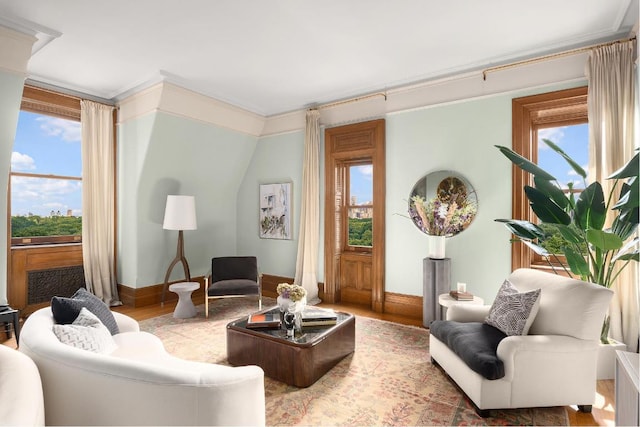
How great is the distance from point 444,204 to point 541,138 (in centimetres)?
122

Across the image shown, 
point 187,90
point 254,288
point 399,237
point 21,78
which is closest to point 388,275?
point 399,237

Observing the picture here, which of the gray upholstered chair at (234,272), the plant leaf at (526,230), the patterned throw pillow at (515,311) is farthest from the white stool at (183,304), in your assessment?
the plant leaf at (526,230)

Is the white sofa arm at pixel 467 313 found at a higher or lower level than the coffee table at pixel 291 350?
higher

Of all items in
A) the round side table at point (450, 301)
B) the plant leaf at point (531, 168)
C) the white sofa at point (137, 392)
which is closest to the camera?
the white sofa at point (137, 392)

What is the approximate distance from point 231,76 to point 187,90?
2.61 ft

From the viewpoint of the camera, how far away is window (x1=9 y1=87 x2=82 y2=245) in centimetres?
435

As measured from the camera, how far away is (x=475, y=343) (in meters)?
2.42

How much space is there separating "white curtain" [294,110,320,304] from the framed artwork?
19.3 inches

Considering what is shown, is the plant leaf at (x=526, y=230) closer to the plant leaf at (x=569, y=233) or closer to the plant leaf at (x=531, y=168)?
the plant leaf at (x=569, y=233)

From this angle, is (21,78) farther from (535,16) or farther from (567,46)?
(567,46)

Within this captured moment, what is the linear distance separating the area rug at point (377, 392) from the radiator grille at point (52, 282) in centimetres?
200

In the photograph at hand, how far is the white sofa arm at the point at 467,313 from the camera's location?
9.75 feet

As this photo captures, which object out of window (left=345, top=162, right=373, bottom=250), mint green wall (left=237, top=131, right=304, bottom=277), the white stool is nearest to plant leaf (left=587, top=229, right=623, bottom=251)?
window (left=345, top=162, right=373, bottom=250)

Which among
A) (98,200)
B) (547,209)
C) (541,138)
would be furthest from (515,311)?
(98,200)
